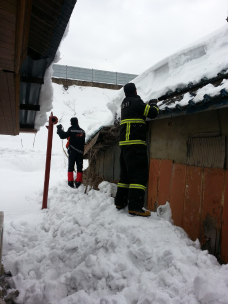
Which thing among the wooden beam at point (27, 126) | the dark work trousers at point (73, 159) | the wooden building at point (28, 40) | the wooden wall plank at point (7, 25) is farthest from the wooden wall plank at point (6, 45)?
the dark work trousers at point (73, 159)

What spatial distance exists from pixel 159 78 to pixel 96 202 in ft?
8.99

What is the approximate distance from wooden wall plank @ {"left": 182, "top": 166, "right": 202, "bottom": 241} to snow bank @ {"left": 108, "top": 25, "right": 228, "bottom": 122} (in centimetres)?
123

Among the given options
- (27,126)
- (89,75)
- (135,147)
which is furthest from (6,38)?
(89,75)

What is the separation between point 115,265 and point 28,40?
2631mm

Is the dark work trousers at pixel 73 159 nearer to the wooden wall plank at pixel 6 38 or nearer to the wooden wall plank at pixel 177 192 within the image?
the wooden wall plank at pixel 177 192

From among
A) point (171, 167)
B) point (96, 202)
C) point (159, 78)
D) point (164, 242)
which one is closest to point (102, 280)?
point (164, 242)

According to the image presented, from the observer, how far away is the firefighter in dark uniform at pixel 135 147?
3289 millimetres

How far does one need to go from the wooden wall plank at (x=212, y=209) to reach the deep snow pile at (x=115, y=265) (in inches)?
7.3

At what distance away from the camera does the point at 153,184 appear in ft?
13.0

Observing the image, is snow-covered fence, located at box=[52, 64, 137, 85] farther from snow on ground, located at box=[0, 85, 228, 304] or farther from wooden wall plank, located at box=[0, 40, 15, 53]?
wooden wall plank, located at box=[0, 40, 15, 53]

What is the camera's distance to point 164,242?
104 inches

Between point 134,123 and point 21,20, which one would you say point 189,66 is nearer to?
point 134,123

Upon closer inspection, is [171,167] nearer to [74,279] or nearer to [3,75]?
[74,279]

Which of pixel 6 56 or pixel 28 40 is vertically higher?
pixel 28 40
